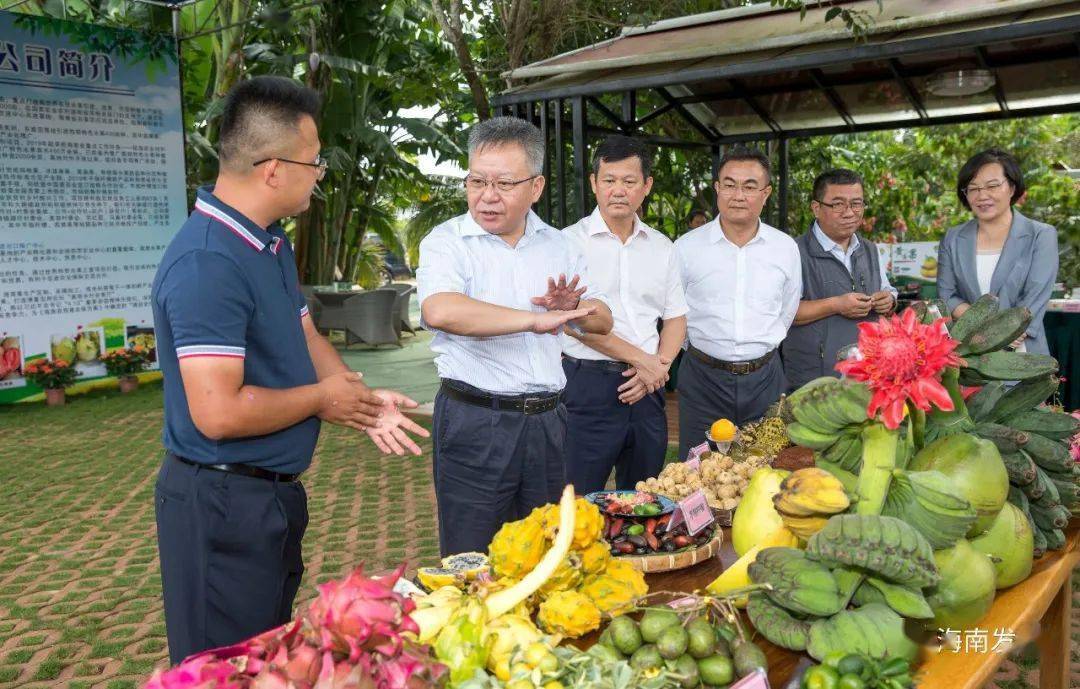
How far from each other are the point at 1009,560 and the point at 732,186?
2166 mm

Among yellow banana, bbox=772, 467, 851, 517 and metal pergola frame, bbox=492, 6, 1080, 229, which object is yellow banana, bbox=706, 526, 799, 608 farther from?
metal pergola frame, bbox=492, 6, 1080, 229

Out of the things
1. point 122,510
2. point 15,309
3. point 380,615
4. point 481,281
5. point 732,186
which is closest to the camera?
point 380,615

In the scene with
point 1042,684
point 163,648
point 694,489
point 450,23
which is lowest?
point 163,648

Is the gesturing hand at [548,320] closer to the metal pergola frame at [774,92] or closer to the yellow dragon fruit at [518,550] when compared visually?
the yellow dragon fruit at [518,550]

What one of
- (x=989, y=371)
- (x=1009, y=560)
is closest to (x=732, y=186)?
(x=989, y=371)

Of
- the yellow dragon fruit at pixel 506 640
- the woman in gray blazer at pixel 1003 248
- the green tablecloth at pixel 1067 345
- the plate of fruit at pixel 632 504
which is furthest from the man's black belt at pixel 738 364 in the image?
the green tablecloth at pixel 1067 345

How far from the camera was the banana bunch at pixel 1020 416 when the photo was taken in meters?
1.94

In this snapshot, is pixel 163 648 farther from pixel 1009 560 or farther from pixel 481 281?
pixel 1009 560

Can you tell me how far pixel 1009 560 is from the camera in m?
1.83

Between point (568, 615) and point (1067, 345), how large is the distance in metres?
5.80

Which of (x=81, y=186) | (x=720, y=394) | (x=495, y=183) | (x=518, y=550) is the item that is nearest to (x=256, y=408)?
(x=518, y=550)

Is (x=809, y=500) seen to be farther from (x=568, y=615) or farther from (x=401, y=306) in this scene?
(x=401, y=306)

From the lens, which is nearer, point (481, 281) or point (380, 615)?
point (380, 615)

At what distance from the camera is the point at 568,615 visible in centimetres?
154
